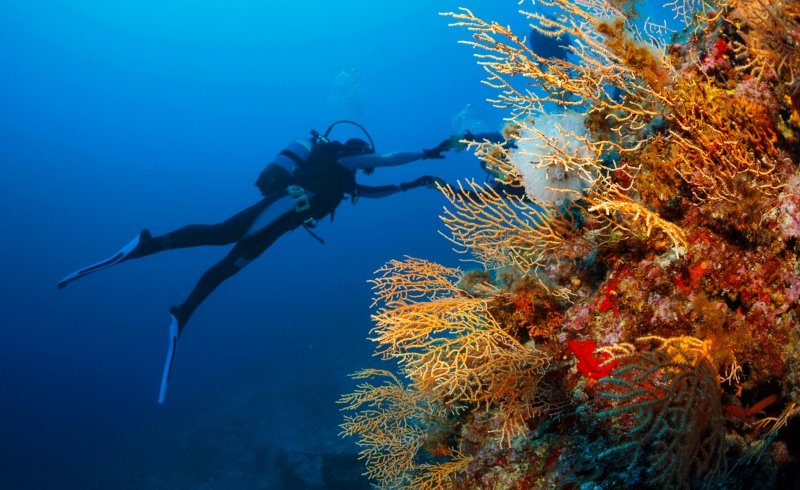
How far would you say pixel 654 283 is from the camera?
237 cm

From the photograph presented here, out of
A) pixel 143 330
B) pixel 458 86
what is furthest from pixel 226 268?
pixel 458 86

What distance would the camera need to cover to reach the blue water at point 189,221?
20.1 metres

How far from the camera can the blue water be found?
20094 millimetres

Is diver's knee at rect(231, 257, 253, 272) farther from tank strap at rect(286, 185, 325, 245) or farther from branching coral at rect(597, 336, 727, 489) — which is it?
branching coral at rect(597, 336, 727, 489)

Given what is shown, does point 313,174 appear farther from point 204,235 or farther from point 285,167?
point 204,235

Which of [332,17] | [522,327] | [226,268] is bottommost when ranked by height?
[522,327]

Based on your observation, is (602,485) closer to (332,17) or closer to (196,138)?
(196,138)

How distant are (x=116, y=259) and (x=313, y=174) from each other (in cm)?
410

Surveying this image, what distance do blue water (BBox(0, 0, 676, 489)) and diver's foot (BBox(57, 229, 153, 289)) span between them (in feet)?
27.7

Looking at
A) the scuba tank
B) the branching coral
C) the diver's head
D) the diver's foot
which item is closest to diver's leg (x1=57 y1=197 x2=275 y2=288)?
the diver's foot

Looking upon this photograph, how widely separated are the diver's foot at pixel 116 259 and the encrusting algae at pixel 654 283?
6565 mm

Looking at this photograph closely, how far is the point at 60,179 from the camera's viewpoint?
257 feet

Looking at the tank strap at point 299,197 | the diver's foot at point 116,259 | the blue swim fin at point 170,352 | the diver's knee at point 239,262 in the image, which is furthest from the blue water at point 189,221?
the diver's foot at point 116,259

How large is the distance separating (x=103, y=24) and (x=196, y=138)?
32.8 meters
